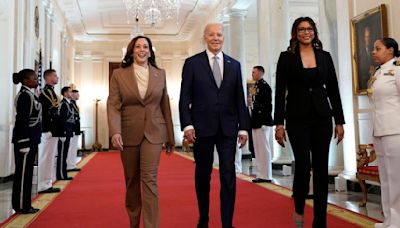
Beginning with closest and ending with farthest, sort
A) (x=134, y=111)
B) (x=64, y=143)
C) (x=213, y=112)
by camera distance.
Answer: (x=134, y=111) → (x=213, y=112) → (x=64, y=143)

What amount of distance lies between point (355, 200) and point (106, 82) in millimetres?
15465

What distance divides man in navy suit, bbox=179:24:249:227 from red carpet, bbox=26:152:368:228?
2.05ft

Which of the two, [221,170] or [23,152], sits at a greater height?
[23,152]

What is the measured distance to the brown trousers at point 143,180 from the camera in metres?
2.96

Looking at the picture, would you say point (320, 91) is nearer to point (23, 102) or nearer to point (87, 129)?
point (23, 102)

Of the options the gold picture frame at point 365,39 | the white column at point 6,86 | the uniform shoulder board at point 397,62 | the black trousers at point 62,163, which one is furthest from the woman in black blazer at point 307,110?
the white column at point 6,86

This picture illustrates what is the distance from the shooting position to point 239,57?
11359 millimetres

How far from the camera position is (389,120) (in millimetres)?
3391

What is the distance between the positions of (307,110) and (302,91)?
0.55ft

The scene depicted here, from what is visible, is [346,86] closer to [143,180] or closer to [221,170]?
[221,170]

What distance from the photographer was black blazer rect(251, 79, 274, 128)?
22.2 ft

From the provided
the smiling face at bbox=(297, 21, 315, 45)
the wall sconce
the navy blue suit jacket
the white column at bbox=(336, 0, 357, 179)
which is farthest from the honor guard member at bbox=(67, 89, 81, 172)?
the wall sconce

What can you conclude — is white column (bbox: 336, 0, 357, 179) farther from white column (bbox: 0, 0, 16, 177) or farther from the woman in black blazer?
white column (bbox: 0, 0, 16, 177)

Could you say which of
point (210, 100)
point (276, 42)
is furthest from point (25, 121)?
point (276, 42)
